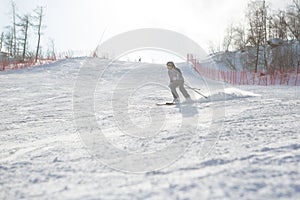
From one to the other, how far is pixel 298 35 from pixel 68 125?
26.4 m

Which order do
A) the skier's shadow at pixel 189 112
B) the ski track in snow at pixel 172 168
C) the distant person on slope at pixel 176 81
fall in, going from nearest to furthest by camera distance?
1. the ski track in snow at pixel 172 168
2. the skier's shadow at pixel 189 112
3. the distant person on slope at pixel 176 81

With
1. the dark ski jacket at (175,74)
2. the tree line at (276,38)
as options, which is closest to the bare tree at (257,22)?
the tree line at (276,38)

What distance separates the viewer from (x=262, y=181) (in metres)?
1.43

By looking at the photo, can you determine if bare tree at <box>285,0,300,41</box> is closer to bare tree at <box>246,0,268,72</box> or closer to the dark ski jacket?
bare tree at <box>246,0,268,72</box>

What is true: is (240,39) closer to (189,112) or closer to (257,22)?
(257,22)

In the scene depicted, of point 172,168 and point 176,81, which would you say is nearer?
point 172,168

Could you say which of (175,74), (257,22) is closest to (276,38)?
(257,22)

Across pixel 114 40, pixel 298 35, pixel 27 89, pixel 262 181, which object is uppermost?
pixel 298 35

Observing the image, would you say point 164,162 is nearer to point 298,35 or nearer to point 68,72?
point 68,72

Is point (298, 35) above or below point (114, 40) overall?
above

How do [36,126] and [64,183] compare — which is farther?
[36,126]

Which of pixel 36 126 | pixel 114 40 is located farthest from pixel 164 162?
pixel 114 40

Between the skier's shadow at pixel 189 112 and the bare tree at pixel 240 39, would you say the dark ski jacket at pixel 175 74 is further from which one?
the bare tree at pixel 240 39

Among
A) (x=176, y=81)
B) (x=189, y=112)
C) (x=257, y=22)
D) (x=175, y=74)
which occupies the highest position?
(x=257, y=22)
